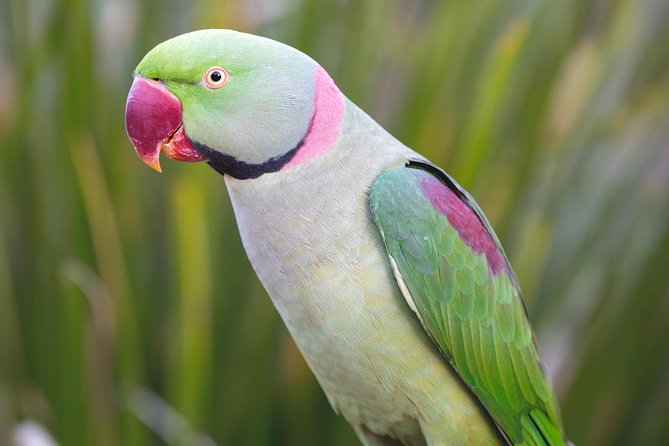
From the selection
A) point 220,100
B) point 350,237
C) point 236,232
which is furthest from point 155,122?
point 236,232

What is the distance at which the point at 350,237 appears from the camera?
72cm

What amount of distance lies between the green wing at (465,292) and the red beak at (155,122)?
0.17 meters

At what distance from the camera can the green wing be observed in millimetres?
736

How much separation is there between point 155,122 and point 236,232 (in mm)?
639

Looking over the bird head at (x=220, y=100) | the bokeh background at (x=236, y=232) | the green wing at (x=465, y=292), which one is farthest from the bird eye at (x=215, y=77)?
the bokeh background at (x=236, y=232)

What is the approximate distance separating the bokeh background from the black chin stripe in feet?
1.46

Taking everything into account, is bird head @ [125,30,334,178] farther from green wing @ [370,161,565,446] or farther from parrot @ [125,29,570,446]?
green wing @ [370,161,565,446]

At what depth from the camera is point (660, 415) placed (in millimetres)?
1327

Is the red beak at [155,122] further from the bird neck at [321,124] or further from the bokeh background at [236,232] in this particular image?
the bokeh background at [236,232]

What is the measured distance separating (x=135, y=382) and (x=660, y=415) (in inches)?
31.9

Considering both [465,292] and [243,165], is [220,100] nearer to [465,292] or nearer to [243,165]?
[243,165]

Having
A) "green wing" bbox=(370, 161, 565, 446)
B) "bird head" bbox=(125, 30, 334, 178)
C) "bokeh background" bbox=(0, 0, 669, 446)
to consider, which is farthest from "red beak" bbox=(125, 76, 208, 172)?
"bokeh background" bbox=(0, 0, 669, 446)

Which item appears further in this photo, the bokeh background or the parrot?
the bokeh background

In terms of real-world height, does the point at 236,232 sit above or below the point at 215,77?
below
